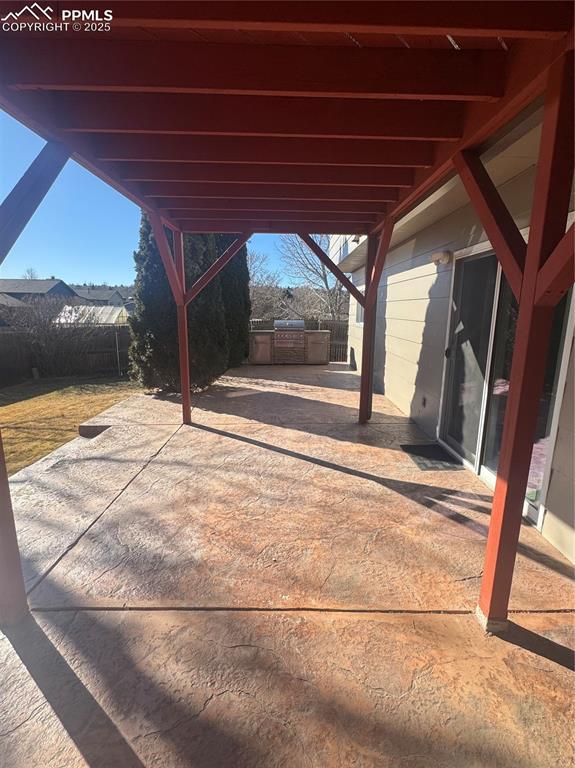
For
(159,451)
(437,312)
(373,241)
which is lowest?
(159,451)

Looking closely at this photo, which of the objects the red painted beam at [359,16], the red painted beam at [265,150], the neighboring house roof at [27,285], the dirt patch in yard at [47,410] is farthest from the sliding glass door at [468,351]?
the neighboring house roof at [27,285]

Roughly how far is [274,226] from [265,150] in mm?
2150

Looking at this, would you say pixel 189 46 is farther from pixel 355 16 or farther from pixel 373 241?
pixel 373 241

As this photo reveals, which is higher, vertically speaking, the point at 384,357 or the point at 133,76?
the point at 133,76

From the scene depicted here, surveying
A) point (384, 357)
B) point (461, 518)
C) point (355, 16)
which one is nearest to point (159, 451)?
point (461, 518)

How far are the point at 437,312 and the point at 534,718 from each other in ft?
12.2

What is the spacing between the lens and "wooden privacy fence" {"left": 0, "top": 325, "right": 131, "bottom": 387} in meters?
9.82

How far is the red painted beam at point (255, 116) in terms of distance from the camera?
6.40 feet

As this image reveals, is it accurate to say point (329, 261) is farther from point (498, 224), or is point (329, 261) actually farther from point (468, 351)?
point (498, 224)

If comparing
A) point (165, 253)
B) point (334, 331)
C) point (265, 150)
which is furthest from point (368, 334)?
point (334, 331)

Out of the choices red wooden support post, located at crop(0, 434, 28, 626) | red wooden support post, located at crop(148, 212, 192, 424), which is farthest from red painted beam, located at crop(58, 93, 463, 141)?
red wooden support post, located at crop(148, 212, 192, 424)

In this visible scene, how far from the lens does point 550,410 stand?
242 cm

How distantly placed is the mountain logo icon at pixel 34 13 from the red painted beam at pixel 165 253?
8.16ft

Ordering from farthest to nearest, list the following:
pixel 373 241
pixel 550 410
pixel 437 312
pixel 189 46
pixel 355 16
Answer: pixel 373 241, pixel 437 312, pixel 550 410, pixel 189 46, pixel 355 16
